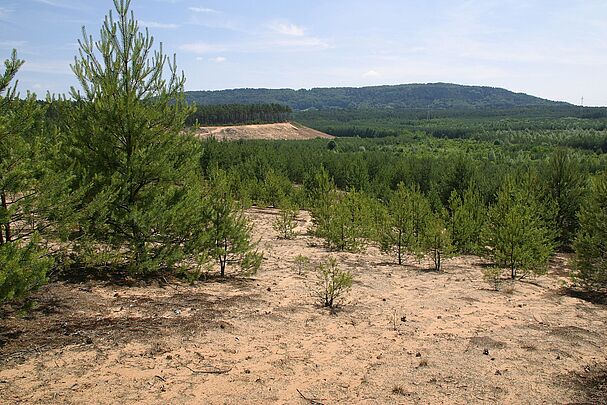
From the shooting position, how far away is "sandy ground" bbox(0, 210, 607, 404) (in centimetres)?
632

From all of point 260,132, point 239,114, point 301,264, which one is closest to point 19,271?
point 301,264

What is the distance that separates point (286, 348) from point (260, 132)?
9565 centimetres

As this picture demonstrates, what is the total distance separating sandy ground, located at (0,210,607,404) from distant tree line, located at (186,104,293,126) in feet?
284

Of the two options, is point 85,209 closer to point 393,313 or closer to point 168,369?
point 168,369

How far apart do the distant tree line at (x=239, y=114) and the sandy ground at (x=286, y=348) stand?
86.6m

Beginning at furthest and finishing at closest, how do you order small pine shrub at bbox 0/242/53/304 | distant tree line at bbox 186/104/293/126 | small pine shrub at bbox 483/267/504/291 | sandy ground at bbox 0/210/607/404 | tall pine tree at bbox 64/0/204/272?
distant tree line at bbox 186/104/293/126, small pine shrub at bbox 483/267/504/291, tall pine tree at bbox 64/0/204/272, sandy ground at bbox 0/210/607/404, small pine shrub at bbox 0/242/53/304

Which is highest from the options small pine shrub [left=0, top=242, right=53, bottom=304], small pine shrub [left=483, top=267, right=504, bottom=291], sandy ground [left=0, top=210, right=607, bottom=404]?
small pine shrub [left=0, top=242, right=53, bottom=304]

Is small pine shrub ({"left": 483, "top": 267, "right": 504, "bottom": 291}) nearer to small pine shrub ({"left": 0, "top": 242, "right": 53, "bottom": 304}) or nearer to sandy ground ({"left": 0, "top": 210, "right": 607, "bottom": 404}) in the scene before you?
sandy ground ({"left": 0, "top": 210, "right": 607, "bottom": 404})

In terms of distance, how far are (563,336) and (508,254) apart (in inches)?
274

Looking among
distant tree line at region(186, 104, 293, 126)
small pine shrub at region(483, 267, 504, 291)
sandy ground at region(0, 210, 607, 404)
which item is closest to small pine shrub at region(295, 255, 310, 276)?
sandy ground at region(0, 210, 607, 404)

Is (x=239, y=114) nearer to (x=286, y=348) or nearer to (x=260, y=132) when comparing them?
(x=260, y=132)

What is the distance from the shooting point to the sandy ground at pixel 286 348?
20.7ft

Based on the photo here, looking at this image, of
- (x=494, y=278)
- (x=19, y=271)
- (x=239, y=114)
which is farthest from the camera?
(x=239, y=114)

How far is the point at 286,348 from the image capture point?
796cm
